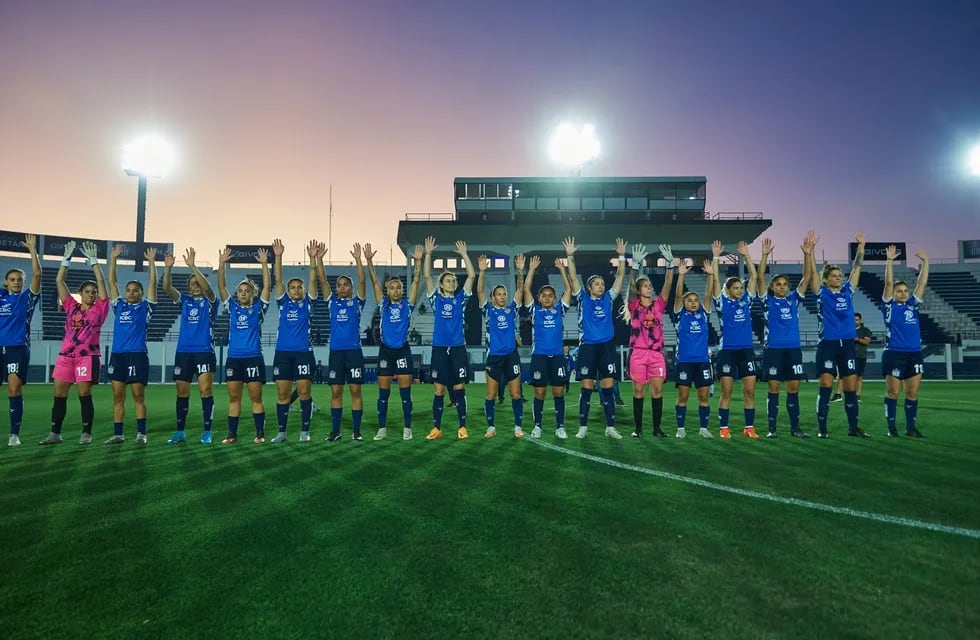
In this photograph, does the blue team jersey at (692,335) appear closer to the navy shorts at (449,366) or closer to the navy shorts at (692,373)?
the navy shorts at (692,373)

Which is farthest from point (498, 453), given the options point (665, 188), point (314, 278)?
point (665, 188)

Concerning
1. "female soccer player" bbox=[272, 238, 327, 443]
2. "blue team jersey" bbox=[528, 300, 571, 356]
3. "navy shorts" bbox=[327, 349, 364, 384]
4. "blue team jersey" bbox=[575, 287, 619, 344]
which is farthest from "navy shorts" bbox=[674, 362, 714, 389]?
"female soccer player" bbox=[272, 238, 327, 443]

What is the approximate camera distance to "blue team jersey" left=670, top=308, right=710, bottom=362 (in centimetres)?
848

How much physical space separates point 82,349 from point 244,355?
2.49 metres

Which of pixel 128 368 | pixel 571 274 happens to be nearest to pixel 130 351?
pixel 128 368

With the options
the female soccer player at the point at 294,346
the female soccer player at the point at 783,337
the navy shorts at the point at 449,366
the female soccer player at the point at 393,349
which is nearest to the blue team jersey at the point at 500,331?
the navy shorts at the point at 449,366

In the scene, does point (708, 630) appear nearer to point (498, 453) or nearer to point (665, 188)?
point (498, 453)

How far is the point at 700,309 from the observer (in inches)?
349

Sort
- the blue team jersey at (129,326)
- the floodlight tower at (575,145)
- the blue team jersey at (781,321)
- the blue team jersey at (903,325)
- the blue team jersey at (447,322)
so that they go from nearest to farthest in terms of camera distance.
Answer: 1. the blue team jersey at (129,326)
2. the blue team jersey at (903,325)
3. the blue team jersey at (781,321)
4. the blue team jersey at (447,322)
5. the floodlight tower at (575,145)

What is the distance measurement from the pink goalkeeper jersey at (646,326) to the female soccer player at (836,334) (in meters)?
2.34

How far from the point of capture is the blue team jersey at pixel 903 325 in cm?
830

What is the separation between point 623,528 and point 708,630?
133cm

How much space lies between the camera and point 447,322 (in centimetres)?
855

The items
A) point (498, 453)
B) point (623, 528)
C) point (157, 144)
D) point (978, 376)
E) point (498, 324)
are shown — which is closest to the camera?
point (623, 528)
